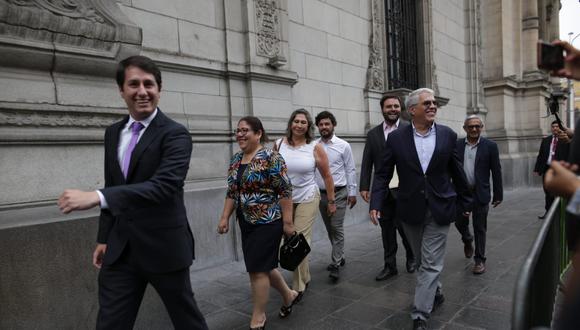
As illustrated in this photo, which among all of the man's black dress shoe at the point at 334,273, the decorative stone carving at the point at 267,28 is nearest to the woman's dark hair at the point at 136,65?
the man's black dress shoe at the point at 334,273

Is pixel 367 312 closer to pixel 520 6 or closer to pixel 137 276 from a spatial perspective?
pixel 137 276

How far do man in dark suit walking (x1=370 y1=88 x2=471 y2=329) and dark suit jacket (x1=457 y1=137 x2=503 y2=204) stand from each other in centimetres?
170

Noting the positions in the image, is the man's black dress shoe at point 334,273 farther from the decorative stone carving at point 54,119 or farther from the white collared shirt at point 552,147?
the white collared shirt at point 552,147

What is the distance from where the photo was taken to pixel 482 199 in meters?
5.23

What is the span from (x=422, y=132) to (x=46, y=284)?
329 centimetres

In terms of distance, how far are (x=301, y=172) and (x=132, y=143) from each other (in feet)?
7.28

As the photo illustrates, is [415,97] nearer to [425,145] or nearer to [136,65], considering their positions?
[425,145]

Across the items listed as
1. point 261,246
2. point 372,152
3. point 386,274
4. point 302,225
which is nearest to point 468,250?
point 386,274

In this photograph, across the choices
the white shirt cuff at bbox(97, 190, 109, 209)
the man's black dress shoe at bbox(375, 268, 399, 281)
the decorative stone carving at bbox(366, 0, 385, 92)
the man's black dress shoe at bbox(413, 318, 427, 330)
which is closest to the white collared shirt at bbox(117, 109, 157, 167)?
the white shirt cuff at bbox(97, 190, 109, 209)

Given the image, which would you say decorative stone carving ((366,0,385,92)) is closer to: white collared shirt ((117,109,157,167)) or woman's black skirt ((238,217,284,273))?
woman's black skirt ((238,217,284,273))

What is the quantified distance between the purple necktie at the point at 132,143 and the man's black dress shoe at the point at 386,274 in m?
3.41

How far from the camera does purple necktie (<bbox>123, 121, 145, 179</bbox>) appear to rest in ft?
7.70

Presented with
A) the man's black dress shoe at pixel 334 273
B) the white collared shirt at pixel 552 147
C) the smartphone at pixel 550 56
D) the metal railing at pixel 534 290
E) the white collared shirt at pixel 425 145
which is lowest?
the man's black dress shoe at pixel 334 273

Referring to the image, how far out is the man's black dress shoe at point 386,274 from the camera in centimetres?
480
